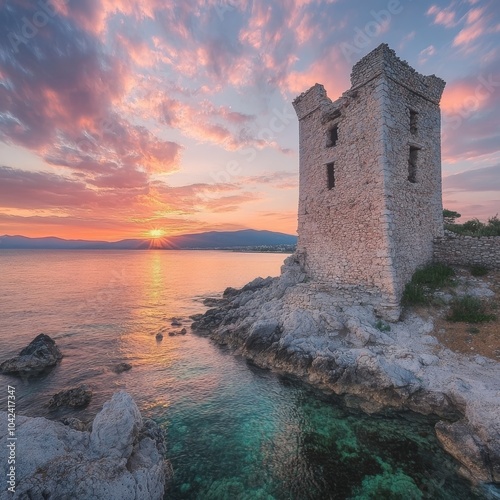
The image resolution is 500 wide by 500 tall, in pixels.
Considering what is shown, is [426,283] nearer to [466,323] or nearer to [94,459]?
[466,323]

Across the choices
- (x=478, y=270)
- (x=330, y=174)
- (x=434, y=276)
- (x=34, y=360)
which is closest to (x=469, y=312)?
(x=434, y=276)

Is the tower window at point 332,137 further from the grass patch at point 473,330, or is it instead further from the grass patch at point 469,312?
the grass patch at point 473,330

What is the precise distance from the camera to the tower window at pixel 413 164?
15.8 m

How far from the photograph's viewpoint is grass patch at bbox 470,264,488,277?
48.2 feet

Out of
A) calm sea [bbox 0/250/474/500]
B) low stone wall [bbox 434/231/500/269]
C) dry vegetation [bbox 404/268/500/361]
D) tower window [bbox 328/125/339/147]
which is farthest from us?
tower window [bbox 328/125/339/147]

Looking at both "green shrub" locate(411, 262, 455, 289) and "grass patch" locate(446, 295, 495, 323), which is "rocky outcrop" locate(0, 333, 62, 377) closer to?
"green shrub" locate(411, 262, 455, 289)

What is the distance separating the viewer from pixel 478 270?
14852 mm

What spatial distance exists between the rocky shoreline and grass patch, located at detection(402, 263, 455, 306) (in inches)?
45.7

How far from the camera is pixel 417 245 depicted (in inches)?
608

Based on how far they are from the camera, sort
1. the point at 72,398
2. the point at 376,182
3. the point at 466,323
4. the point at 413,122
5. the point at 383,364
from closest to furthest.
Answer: the point at 383,364
the point at 72,398
the point at 466,323
the point at 376,182
the point at 413,122

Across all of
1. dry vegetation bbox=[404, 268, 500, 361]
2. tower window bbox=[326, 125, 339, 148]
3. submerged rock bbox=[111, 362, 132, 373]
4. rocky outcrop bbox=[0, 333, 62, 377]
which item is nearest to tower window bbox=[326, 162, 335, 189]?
tower window bbox=[326, 125, 339, 148]

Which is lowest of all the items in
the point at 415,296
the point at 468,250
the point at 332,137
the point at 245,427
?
the point at 245,427

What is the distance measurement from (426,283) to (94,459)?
16.0 meters

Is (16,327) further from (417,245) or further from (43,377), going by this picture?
(417,245)
